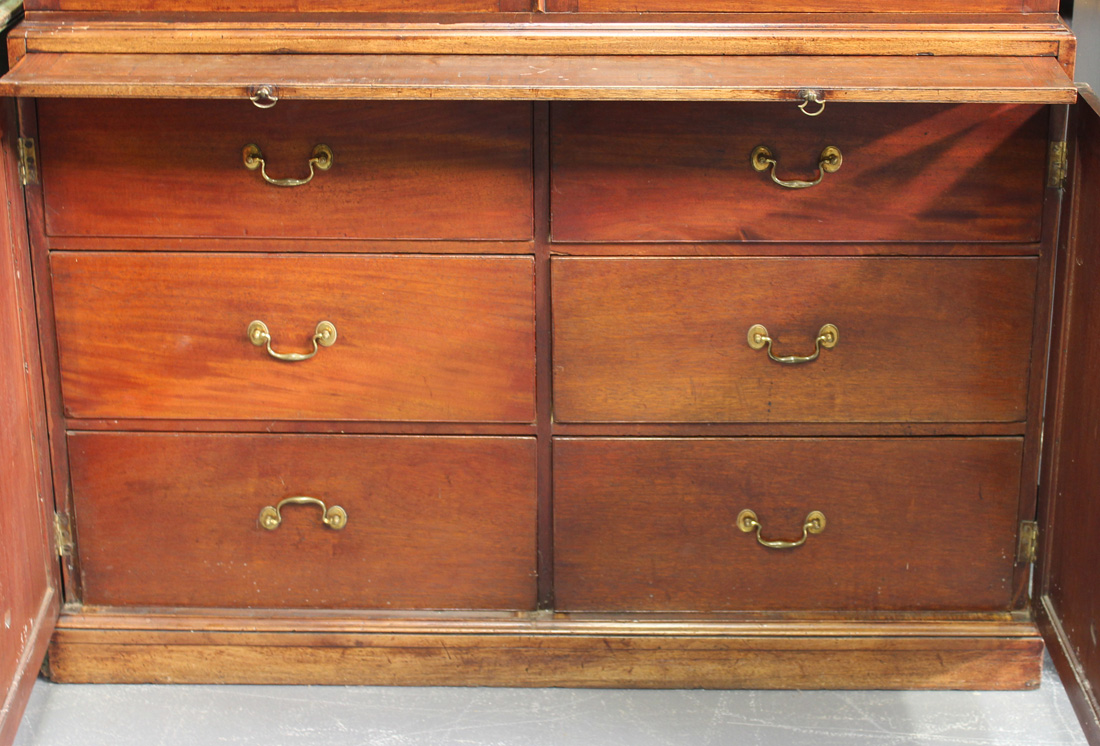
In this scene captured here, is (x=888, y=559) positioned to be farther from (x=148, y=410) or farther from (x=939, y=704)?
(x=148, y=410)

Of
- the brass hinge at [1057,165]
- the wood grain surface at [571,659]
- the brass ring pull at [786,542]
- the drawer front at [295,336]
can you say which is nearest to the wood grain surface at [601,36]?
the brass hinge at [1057,165]

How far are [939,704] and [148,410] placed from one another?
1205mm

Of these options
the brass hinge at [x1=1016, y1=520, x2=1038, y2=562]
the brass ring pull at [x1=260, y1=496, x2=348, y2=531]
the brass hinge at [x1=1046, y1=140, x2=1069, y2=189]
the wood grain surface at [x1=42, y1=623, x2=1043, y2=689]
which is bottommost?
the wood grain surface at [x1=42, y1=623, x2=1043, y2=689]

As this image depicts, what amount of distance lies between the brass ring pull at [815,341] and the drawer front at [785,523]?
127mm

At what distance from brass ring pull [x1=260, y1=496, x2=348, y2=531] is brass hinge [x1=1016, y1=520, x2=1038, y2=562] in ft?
3.17

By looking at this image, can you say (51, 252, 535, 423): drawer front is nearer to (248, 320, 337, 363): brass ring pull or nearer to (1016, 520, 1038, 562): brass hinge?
(248, 320, 337, 363): brass ring pull

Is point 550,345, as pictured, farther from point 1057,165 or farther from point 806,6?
point 1057,165

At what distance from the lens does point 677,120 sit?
1.75 m

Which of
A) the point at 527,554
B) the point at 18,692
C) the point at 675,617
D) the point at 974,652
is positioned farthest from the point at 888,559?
the point at 18,692

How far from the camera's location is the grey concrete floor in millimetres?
1879

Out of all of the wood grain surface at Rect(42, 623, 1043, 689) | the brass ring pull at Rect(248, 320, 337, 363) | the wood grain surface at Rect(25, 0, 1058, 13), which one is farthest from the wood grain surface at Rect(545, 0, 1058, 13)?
the wood grain surface at Rect(42, 623, 1043, 689)

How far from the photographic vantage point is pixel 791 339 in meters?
1.85

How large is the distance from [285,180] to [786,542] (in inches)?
33.8

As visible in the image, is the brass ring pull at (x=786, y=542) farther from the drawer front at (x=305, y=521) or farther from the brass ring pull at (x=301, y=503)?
the brass ring pull at (x=301, y=503)
